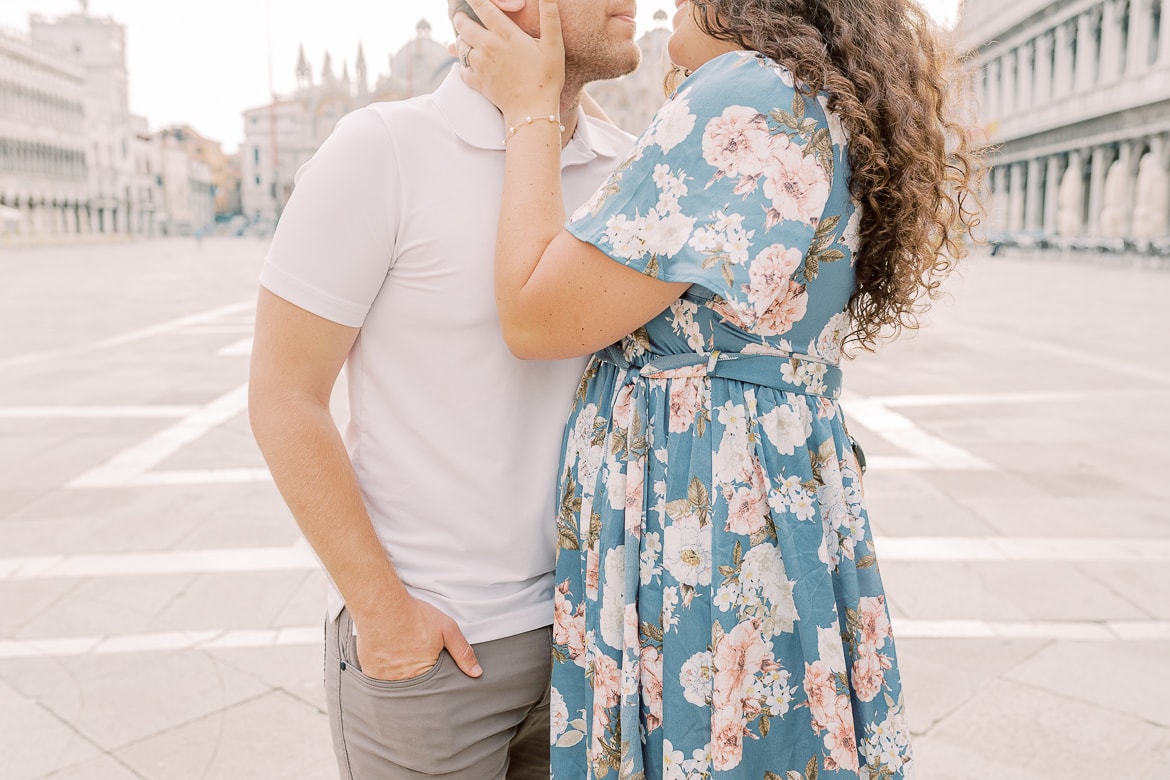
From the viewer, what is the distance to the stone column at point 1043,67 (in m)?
53.4

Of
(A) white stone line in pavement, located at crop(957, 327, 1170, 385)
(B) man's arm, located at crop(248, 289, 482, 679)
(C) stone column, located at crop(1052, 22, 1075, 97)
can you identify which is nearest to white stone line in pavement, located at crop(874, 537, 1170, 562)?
(B) man's arm, located at crop(248, 289, 482, 679)

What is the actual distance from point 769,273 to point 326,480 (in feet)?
2.20

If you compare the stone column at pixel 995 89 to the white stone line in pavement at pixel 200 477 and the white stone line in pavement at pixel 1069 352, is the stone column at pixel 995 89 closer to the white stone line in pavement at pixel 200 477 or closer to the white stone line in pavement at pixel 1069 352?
the white stone line in pavement at pixel 1069 352

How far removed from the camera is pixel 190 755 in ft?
9.84

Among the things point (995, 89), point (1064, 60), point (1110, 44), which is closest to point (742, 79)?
point (1110, 44)

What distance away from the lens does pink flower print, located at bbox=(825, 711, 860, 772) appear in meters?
1.42

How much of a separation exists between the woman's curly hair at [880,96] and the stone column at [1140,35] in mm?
48223

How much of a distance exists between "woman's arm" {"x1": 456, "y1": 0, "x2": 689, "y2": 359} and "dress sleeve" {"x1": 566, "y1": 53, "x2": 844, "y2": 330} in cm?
4

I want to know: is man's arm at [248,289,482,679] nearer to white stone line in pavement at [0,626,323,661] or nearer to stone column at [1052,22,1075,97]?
white stone line in pavement at [0,626,323,661]

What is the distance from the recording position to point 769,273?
4.19 feet

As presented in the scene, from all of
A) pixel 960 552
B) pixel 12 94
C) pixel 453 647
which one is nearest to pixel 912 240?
pixel 453 647

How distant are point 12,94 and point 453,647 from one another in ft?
259

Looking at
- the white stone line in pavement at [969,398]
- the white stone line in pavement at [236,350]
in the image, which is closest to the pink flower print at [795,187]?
the white stone line in pavement at [969,398]

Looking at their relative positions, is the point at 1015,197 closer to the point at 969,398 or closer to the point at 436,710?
the point at 969,398
